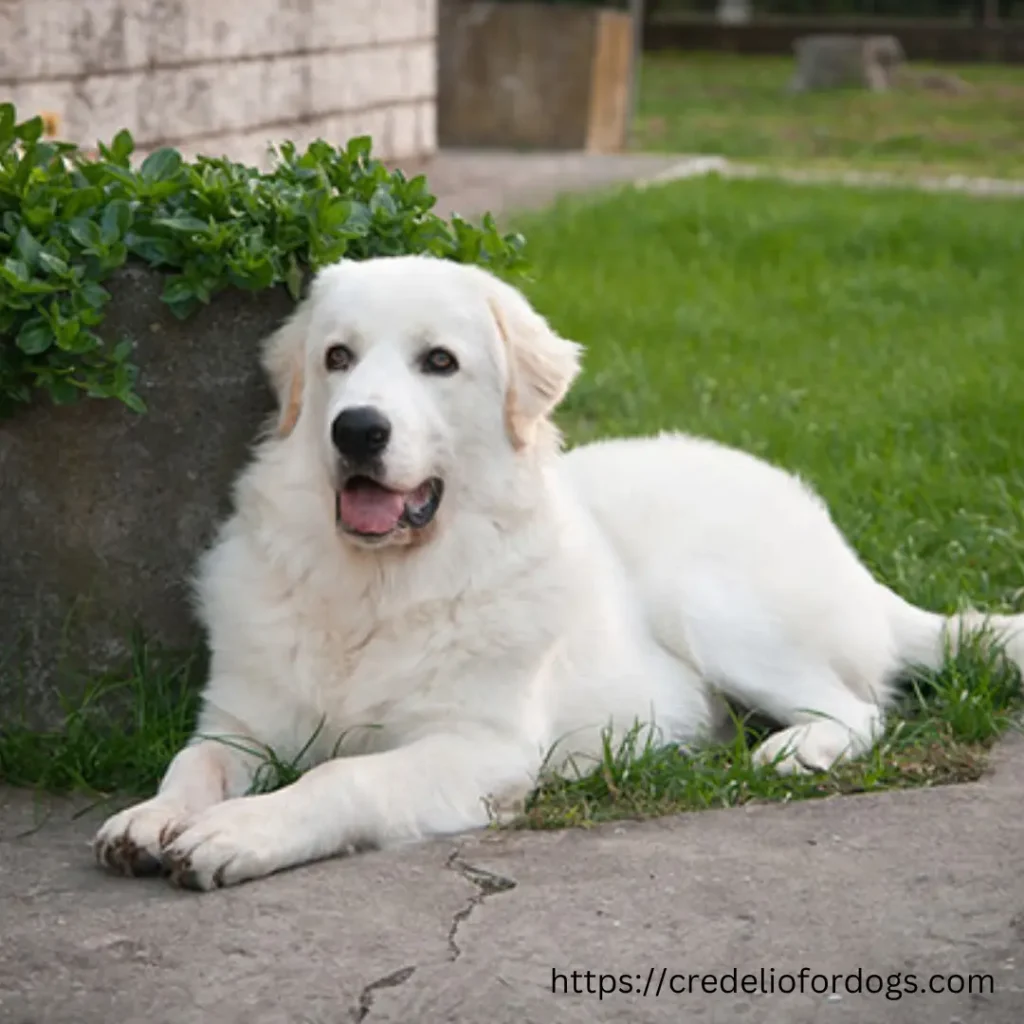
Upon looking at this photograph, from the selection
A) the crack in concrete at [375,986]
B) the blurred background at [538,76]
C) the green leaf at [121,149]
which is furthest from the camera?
the blurred background at [538,76]

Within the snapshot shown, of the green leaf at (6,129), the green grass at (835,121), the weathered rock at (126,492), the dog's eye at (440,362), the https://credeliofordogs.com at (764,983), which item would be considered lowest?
the green grass at (835,121)

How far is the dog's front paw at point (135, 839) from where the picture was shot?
3871mm

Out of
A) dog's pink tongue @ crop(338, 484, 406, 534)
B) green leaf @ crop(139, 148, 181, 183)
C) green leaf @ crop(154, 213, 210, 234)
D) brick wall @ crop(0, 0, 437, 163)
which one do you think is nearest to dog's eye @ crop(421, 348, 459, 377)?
dog's pink tongue @ crop(338, 484, 406, 534)

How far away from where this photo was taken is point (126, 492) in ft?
15.2

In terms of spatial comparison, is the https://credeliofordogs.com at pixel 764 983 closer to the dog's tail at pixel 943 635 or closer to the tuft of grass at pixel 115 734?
the tuft of grass at pixel 115 734

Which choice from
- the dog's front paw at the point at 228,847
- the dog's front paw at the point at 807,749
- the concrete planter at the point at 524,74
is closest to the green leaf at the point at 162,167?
the dog's front paw at the point at 228,847

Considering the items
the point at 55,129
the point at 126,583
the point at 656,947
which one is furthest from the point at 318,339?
the point at 55,129

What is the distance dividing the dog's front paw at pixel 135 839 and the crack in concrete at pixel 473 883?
20.7 inches

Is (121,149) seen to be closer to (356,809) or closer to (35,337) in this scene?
(35,337)

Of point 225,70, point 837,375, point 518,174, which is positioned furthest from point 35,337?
point 518,174

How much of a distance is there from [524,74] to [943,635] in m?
13.8

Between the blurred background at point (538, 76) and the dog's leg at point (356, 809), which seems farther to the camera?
the blurred background at point (538, 76)

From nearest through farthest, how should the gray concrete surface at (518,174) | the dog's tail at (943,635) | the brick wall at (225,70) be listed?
1. the dog's tail at (943,635)
2. the brick wall at (225,70)
3. the gray concrete surface at (518,174)

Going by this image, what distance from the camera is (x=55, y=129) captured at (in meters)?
9.55
